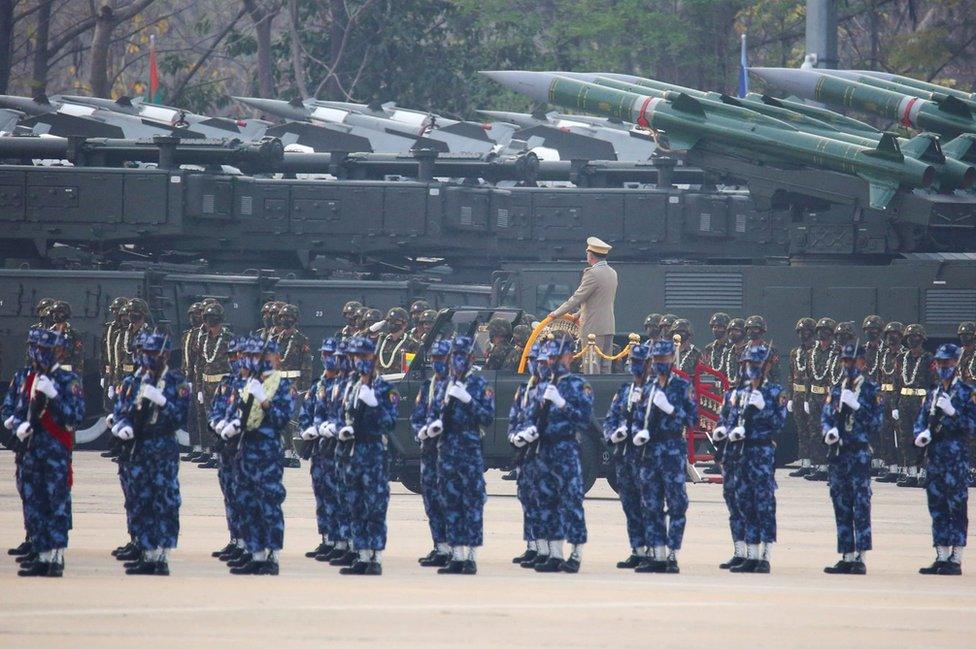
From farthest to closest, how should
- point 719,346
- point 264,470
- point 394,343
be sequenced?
point 719,346
point 394,343
point 264,470

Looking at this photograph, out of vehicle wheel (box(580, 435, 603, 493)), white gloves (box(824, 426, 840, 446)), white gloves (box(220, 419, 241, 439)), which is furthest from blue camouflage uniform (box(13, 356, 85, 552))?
vehicle wheel (box(580, 435, 603, 493))

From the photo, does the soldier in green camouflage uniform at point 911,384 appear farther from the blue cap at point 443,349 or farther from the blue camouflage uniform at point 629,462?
the blue cap at point 443,349

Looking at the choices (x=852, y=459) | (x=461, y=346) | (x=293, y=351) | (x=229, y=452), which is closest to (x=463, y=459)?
(x=461, y=346)

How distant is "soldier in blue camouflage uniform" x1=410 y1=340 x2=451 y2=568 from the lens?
Answer: 44.2ft

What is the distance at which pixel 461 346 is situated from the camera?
536 inches

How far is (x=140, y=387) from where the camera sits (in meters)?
12.9

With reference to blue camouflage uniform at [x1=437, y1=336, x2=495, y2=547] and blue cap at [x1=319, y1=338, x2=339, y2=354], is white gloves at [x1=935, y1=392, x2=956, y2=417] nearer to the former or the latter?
blue camouflage uniform at [x1=437, y1=336, x2=495, y2=547]

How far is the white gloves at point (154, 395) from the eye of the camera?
12742 millimetres

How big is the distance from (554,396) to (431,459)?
1018 millimetres

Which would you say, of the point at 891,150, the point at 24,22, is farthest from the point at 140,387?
the point at 24,22

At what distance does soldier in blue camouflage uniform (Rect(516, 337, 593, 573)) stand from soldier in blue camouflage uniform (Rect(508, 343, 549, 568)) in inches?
2.0

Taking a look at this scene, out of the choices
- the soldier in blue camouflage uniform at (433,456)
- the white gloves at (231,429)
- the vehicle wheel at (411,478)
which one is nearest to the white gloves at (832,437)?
the soldier in blue camouflage uniform at (433,456)

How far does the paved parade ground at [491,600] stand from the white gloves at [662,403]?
1.19 meters

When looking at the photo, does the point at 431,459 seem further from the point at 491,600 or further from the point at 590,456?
the point at 590,456
